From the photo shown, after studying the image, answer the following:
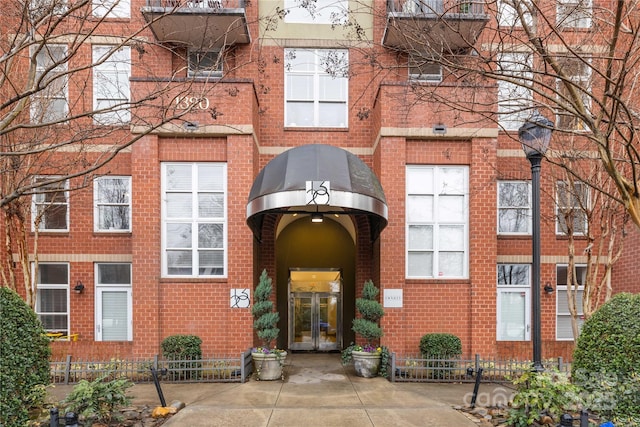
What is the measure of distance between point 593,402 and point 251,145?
29.2 feet

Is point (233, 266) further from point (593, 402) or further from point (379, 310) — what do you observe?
point (593, 402)

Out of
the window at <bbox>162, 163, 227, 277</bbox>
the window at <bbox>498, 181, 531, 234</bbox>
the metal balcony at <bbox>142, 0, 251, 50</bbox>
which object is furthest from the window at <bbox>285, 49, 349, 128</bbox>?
the window at <bbox>498, 181, 531, 234</bbox>

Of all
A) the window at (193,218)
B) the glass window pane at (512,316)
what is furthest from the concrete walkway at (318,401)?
the glass window pane at (512,316)

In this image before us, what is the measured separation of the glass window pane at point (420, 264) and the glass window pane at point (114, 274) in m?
8.26

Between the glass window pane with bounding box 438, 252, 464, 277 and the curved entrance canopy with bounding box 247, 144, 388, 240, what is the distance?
250 centimetres

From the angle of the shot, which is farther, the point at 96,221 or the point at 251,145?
the point at 96,221

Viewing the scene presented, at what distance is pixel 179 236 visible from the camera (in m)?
11.4

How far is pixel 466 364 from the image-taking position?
34.8 feet

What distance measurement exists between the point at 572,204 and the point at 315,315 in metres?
8.67

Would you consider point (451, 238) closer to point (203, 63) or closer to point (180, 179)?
point (180, 179)

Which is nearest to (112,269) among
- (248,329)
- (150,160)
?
(150,160)

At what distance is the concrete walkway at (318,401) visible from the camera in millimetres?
7371

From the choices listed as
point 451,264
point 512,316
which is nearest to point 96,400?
point 451,264

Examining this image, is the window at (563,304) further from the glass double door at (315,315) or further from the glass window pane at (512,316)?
the glass double door at (315,315)
